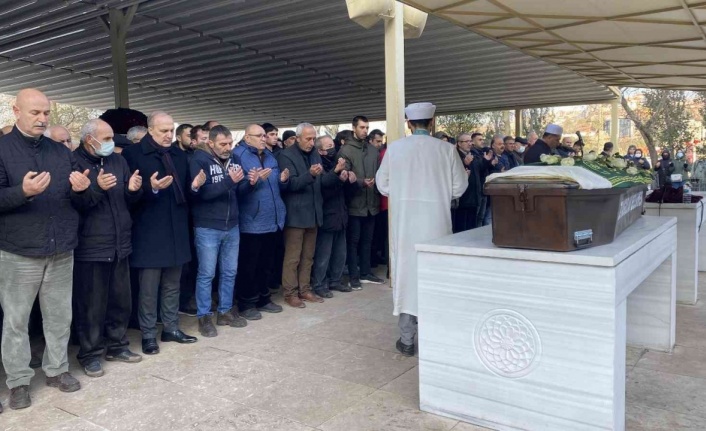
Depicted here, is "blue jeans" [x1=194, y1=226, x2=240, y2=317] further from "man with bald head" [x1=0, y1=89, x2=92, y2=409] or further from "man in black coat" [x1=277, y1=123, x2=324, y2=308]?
"man with bald head" [x1=0, y1=89, x2=92, y2=409]

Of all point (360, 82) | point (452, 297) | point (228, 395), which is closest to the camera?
point (452, 297)

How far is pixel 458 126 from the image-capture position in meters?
23.4

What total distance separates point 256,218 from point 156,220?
3.33ft

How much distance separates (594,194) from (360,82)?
11056 mm

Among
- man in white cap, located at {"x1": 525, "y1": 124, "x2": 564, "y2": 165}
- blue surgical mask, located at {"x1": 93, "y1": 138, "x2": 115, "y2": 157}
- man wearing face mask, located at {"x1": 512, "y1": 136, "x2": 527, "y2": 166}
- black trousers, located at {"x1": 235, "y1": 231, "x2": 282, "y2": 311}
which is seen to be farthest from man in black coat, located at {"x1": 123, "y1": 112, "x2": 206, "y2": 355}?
man wearing face mask, located at {"x1": 512, "y1": 136, "x2": 527, "y2": 166}

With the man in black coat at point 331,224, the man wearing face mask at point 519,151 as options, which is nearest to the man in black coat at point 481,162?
the man wearing face mask at point 519,151

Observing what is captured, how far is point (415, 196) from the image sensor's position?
3.96 metres

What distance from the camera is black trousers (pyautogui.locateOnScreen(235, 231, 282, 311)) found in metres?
5.07

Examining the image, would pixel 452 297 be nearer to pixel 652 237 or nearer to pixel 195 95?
pixel 652 237

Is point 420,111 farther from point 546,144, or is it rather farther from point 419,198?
point 546,144

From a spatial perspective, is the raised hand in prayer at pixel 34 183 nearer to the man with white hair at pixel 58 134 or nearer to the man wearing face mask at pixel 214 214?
the man wearing face mask at pixel 214 214

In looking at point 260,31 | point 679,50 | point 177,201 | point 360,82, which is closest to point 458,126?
point 360,82

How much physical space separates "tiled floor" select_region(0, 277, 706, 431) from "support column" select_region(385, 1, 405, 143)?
230 cm

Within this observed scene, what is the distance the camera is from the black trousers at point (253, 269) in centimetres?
507
